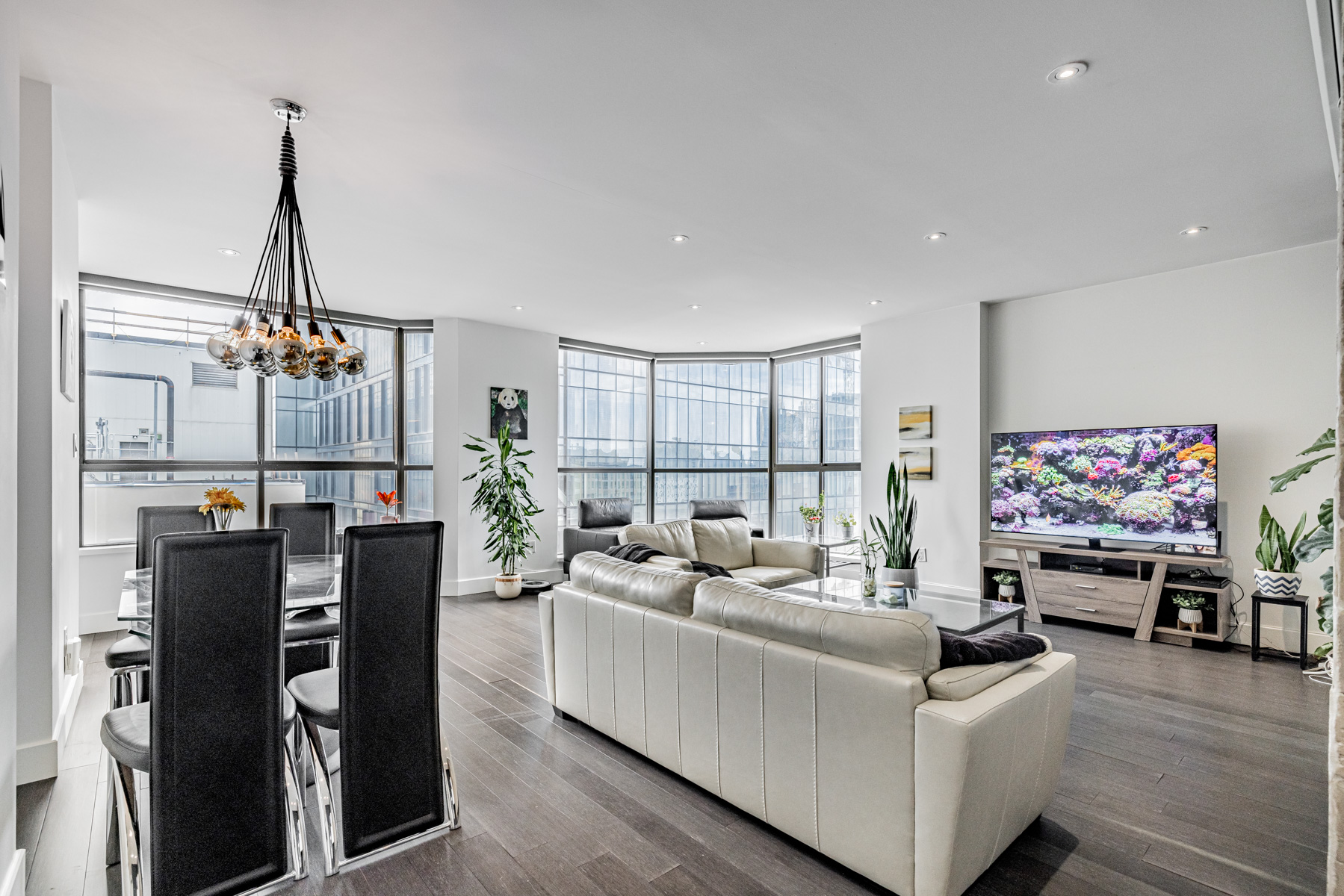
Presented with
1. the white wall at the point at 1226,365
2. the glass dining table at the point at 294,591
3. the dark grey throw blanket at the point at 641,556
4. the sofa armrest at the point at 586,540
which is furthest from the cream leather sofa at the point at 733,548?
the glass dining table at the point at 294,591

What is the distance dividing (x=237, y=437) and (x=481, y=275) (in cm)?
256

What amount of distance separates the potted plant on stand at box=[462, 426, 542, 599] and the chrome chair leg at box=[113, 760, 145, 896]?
4.15 meters

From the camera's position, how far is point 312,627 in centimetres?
272

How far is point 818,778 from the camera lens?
6.36ft

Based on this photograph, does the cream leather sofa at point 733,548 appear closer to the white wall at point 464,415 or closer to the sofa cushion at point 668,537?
the sofa cushion at point 668,537

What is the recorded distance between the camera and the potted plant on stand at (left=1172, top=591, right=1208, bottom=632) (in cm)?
432

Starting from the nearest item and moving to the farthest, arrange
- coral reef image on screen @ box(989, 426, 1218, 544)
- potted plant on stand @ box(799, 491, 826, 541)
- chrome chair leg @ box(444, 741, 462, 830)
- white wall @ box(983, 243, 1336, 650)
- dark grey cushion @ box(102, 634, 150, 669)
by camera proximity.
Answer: chrome chair leg @ box(444, 741, 462, 830) → dark grey cushion @ box(102, 634, 150, 669) → white wall @ box(983, 243, 1336, 650) → coral reef image on screen @ box(989, 426, 1218, 544) → potted plant on stand @ box(799, 491, 826, 541)

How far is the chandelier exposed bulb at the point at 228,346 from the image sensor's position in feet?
9.04

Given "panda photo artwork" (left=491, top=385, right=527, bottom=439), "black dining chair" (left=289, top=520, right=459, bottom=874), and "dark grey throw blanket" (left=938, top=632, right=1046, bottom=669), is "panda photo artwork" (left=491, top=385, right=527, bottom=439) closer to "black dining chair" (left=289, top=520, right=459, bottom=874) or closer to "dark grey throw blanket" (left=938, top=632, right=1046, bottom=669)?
"black dining chair" (left=289, top=520, right=459, bottom=874)

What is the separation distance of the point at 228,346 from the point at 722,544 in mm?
3822

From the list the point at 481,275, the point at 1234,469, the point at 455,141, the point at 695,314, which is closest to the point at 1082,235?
the point at 1234,469

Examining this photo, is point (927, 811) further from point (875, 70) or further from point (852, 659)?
point (875, 70)

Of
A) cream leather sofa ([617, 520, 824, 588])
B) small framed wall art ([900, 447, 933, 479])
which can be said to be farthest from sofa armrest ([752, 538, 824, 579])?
small framed wall art ([900, 447, 933, 479])

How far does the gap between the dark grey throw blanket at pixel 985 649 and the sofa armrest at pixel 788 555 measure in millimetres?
3267
